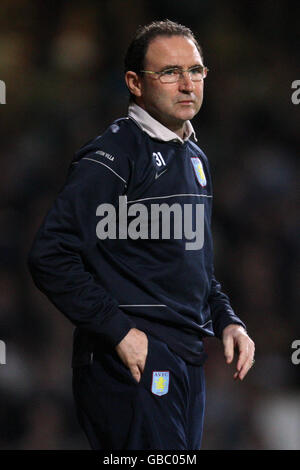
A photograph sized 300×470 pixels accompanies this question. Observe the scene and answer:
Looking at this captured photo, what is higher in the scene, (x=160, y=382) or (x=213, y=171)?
(x=213, y=171)

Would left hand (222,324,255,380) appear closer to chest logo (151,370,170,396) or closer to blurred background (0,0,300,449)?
chest logo (151,370,170,396)

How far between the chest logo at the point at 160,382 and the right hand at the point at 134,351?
0.06m

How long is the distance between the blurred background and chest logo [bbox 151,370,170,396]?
2.01 m

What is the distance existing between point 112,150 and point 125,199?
13 cm

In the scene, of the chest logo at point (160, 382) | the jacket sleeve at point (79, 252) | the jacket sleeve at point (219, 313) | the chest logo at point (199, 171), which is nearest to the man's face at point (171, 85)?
the chest logo at point (199, 171)

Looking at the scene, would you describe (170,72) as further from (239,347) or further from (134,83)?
(239,347)

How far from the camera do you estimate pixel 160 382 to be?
7.16 feet

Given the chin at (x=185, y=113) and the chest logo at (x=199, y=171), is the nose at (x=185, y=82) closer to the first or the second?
the chin at (x=185, y=113)

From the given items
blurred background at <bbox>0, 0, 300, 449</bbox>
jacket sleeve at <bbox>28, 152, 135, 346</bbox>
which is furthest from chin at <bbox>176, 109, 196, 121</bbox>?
blurred background at <bbox>0, 0, 300, 449</bbox>

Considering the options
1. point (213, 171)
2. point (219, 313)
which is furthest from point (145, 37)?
point (213, 171)

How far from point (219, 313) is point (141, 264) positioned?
1.17 feet

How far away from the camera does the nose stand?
2.29 metres

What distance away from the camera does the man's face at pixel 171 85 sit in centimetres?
229
